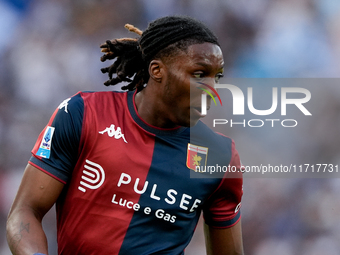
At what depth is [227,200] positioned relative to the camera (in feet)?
9.02

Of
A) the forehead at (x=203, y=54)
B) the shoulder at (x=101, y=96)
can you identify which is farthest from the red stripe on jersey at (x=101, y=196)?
the forehead at (x=203, y=54)

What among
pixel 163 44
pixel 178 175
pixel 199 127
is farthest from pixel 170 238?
pixel 163 44

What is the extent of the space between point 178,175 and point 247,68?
3.19m

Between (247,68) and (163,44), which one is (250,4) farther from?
(163,44)

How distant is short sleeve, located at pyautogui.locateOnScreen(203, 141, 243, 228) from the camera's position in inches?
104

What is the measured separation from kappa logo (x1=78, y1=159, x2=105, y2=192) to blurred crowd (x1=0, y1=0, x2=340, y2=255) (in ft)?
9.01

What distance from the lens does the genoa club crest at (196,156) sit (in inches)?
99.1

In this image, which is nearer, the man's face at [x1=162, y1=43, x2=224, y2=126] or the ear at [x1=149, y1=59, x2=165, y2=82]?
the man's face at [x1=162, y1=43, x2=224, y2=126]

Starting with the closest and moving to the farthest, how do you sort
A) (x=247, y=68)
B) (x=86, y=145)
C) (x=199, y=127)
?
(x=86, y=145)
(x=199, y=127)
(x=247, y=68)

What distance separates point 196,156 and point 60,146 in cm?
83

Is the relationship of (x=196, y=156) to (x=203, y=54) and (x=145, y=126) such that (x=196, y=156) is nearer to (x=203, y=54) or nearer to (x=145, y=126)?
(x=145, y=126)

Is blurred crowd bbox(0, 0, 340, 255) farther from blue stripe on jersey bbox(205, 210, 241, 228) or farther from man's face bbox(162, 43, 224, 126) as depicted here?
man's face bbox(162, 43, 224, 126)

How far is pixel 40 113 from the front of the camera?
5090 mm

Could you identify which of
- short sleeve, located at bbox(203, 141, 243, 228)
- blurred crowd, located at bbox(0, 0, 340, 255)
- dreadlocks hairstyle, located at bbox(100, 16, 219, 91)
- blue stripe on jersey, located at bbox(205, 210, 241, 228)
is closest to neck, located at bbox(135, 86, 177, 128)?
dreadlocks hairstyle, located at bbox(100, 16, 219, 91)
